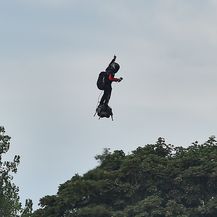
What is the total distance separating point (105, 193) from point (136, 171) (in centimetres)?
283

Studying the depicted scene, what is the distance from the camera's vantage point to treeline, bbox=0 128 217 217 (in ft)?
190

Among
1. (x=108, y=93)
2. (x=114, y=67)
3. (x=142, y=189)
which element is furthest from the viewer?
(x=142, y=189)

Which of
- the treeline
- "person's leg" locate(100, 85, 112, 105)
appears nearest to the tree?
the treeline

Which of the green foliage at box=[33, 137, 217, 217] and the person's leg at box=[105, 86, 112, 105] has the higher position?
the green foliage at box=[33, 137, 217, 217]

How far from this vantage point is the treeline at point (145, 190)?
57844 mm

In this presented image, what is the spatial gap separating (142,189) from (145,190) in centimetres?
25

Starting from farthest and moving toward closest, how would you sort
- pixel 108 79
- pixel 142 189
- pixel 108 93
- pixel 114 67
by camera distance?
pixel 142 189 → pixel 108 93 → pixel 108 79 → pixel 114 67

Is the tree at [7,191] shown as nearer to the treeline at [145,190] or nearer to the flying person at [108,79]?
the treeline at [145,190]

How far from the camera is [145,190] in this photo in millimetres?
60688

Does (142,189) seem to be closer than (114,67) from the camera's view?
No

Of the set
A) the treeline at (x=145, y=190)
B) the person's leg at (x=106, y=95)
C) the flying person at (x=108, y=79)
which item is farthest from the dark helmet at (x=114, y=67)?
the treeline at (x=145, y=190)

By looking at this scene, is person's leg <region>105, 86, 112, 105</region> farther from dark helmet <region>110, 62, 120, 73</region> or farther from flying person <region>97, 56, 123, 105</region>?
dark helmet <region>110, 62, 120, 73</region>

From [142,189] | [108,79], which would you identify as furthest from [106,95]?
[142,189]

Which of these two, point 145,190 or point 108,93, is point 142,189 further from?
point 108,93
